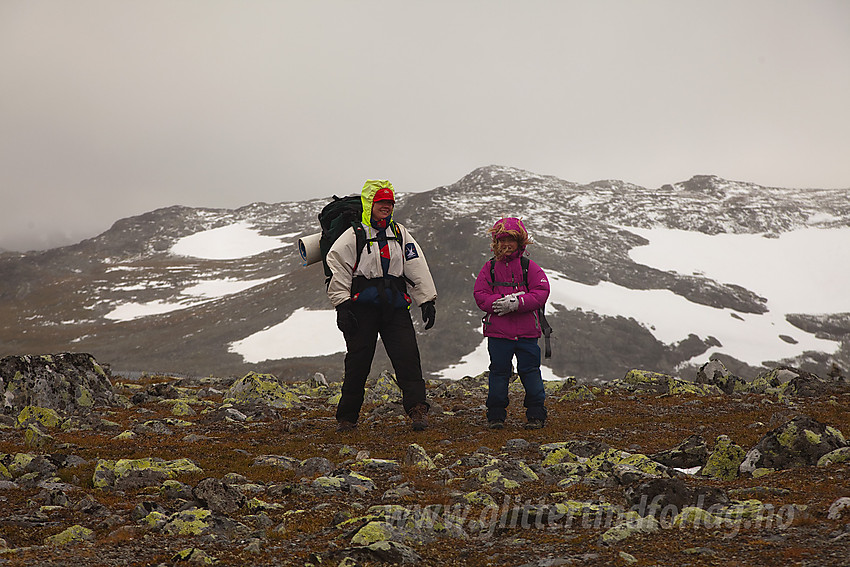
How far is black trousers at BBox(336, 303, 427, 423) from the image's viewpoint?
1052 centimetres

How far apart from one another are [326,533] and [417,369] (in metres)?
5.63

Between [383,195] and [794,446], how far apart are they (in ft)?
22.9

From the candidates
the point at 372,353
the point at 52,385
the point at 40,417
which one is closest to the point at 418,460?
the point at 372,353

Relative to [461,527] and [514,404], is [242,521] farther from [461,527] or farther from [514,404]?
[514,404]

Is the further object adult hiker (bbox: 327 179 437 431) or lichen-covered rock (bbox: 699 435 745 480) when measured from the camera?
adult hiker (bbox: 327 179 437 431)

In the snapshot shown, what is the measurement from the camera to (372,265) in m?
10.4

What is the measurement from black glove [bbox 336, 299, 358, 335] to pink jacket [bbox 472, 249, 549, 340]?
2174 millimetres

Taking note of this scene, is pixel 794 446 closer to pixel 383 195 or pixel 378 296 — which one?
pixel 378 296

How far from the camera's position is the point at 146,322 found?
155m

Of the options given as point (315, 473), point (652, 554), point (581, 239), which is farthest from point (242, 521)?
point (581, 239)

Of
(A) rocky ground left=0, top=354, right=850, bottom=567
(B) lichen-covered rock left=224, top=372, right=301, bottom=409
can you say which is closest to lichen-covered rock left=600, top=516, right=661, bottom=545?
(A) rocky ground left=0, top=354, right=850, bottom=567

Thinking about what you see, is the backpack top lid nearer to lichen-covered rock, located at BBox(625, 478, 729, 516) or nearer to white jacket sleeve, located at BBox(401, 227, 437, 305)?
white jacket sleeve, located at BBox(401, 227, 437, 305)

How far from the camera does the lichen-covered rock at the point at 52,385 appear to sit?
1328 cm

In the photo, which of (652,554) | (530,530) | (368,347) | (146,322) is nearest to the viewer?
(652,554)
